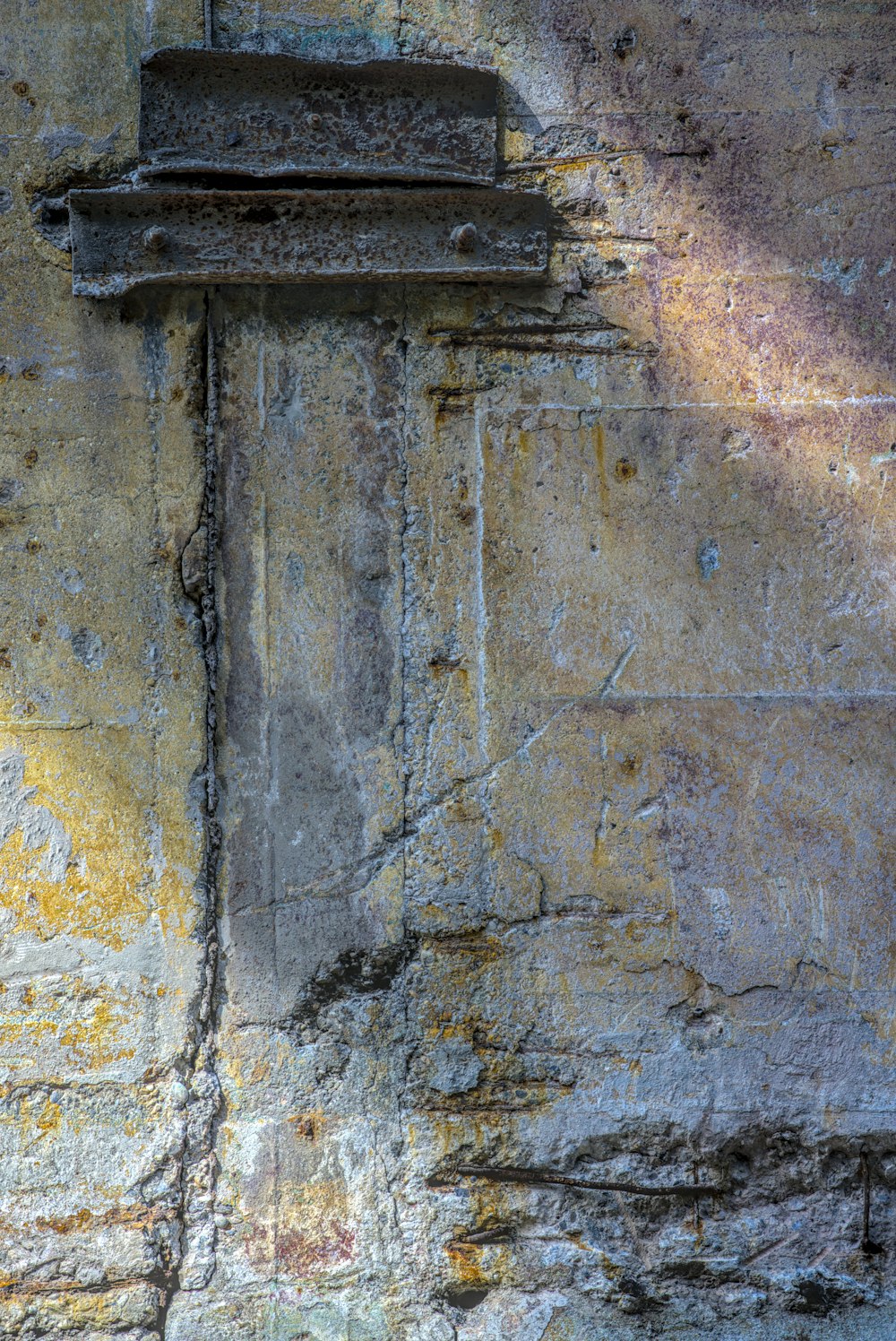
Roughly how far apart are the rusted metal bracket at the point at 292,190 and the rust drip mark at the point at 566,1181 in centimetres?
158

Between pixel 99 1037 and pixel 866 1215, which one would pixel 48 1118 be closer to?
pixel 99 1037

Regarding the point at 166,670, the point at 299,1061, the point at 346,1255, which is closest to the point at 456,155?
the point at 166,670

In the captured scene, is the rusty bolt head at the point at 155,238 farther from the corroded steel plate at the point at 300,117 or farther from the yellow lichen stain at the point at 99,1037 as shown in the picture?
the yellow lichen stain at the point at 99,1037

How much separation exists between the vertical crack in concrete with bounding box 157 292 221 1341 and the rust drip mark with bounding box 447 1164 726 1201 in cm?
45

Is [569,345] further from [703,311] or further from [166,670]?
[166,670]

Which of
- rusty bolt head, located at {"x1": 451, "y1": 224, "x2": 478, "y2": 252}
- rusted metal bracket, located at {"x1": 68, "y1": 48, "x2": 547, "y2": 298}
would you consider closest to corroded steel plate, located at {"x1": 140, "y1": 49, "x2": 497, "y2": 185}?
rusted metal bracket, located at {"x1": 68, "y1": 48, "x2": 547, "y2": 298}

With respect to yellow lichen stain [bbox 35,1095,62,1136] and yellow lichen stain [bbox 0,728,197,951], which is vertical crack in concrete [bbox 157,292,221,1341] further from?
yellow lichen stain [bbox 35,1095,62,1136]

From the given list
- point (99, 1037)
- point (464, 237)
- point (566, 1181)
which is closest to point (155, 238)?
point (464, 237)

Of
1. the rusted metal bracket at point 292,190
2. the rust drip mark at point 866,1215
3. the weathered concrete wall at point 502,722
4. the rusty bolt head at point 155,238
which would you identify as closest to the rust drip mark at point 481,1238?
the weathered concrete wall at point 502,722

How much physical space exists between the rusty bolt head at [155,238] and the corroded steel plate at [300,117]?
11 centimetres

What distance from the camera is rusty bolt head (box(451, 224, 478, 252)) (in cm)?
163

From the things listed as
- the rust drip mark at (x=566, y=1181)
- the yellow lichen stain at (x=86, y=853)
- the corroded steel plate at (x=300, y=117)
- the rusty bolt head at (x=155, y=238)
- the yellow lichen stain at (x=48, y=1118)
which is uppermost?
the corroded steel plate at (x=300, y=117)

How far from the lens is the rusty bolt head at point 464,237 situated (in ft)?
5.33

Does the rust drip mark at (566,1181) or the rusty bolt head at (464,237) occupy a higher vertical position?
the rusty bolt head at (464,237)
